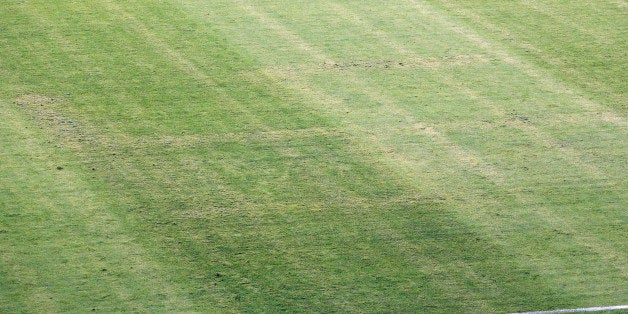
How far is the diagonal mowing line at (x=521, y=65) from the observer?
470 inches

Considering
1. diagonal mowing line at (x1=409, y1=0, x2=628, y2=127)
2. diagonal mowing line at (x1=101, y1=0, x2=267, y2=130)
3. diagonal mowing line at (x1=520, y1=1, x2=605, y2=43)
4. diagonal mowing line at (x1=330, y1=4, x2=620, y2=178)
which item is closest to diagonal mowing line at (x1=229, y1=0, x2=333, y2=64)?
diagonal mowing line at (x1=330, y1=4, x2=620, y2=178)

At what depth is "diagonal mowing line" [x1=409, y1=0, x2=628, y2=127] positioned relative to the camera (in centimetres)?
1195

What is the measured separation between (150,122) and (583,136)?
507 cm

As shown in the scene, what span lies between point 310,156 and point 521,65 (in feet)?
13.0

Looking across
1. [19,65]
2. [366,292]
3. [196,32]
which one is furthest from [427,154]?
[19,65]

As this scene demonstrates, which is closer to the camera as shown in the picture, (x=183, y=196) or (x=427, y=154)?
(x=183, y=196)

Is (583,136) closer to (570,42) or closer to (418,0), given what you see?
(570,42)

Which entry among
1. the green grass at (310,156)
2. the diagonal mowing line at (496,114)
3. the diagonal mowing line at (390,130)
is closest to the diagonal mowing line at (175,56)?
the green grass at (310,156)

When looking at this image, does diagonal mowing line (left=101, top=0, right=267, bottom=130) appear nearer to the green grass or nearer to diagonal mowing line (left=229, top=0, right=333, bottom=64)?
the green grass

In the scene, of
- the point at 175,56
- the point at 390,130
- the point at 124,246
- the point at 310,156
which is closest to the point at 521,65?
the point at 390,130

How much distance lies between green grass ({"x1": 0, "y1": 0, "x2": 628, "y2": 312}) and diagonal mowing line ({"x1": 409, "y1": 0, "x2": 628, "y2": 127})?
0.13 ft

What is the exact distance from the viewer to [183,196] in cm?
980

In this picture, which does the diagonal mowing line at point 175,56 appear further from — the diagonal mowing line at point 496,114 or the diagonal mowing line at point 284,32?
the diagonal mowing line at point 496,114

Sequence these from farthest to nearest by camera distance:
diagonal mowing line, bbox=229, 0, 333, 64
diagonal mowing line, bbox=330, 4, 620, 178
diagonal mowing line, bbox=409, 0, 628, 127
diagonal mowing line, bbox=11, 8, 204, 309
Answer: diagonal mowing line, bbox=229, 0, 333, 64, diagonal mowing line, bbox=409, 0, 628, 127, diagonal mowing line, bbox=330, 4, 620, 178, diagonal mowing line, bbox=11, 8, 204, 309
